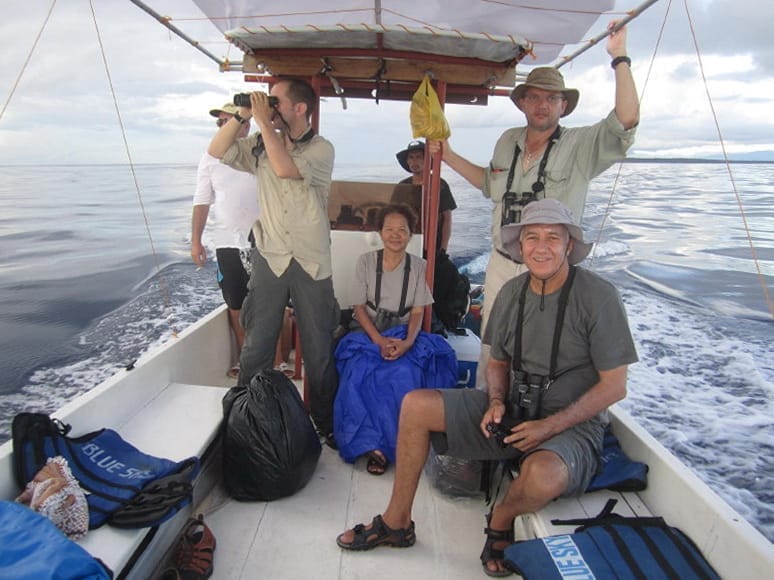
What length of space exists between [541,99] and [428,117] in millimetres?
514

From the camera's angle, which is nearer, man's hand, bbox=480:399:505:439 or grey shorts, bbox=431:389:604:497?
grey shorts, bbox=431:389:604:497

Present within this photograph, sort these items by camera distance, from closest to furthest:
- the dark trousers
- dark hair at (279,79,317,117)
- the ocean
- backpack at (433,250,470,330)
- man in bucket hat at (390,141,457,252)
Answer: dark hair at (279,79,317,117) < the dark trousers < man in bucket hat at (390,141,457,252) < backpack at (433,250,470,330) < the ocean

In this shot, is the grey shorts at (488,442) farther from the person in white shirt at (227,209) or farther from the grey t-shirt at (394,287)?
the person in white shirt at (227,209)

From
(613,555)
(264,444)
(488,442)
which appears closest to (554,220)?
(488,442)

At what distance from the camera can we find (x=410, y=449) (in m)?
1.98

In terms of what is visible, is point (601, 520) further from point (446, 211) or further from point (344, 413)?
point (446, 211)

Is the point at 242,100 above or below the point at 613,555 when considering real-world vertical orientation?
above

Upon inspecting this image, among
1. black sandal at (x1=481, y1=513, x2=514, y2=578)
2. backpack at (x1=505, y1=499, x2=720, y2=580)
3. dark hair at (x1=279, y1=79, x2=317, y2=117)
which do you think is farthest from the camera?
dark hair at (x1=279, y1=79, x2=317, y2=117)

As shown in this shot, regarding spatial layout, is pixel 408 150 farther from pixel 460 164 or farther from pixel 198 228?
→ pixel 198 228

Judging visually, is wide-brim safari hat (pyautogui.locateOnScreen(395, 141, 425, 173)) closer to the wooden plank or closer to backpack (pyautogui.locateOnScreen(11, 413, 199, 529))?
the wooden plank

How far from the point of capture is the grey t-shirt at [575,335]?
1793 mm

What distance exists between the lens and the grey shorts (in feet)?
5.77

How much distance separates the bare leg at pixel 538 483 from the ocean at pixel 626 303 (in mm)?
924

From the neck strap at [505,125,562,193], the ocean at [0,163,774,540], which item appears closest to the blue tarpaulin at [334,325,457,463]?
the neck strap at [505,125,562,193]
